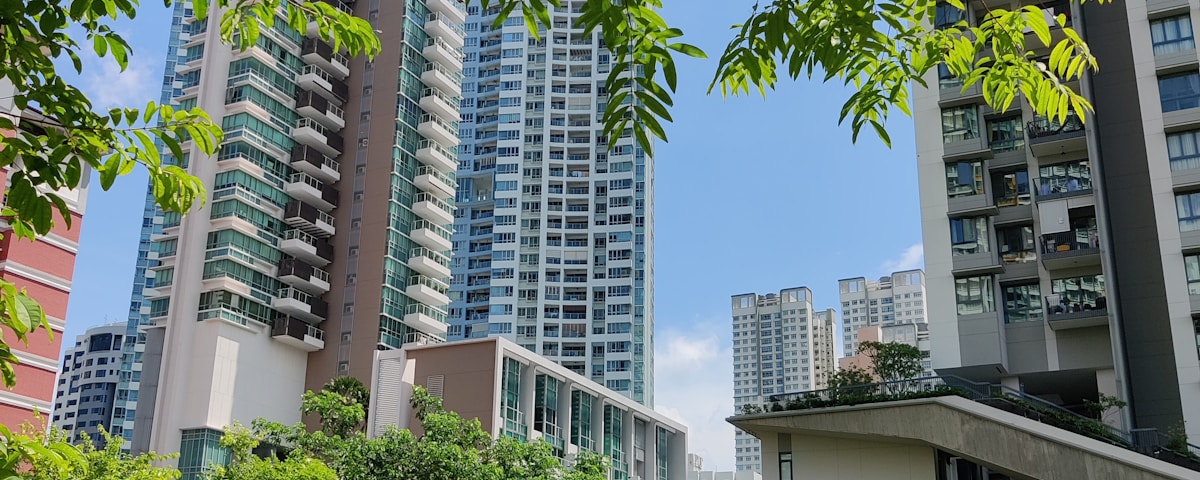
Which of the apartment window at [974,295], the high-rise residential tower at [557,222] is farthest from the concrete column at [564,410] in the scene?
the high-rise residential tower at [557,222]

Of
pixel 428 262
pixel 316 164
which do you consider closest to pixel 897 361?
pixel 428 262

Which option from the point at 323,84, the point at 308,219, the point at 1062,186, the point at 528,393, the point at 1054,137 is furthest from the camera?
the point at 323,84

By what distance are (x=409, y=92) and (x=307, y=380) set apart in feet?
53.0

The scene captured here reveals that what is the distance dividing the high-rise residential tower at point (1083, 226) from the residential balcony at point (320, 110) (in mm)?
30849

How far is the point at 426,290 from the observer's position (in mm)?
58281

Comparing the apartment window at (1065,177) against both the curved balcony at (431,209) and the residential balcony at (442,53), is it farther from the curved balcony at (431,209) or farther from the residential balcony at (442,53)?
the residential balcony at (442,53)

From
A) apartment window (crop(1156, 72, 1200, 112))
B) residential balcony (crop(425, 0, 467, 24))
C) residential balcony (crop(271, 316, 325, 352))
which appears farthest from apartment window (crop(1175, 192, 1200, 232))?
residential balcony (crop(425, 0, 467, 24))

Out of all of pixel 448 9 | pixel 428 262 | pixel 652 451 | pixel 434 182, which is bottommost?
pixel 652 451

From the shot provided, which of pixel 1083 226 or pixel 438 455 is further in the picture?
pixel 1083 226

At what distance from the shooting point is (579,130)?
99000mm

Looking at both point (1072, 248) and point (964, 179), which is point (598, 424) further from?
point (1072, 248)

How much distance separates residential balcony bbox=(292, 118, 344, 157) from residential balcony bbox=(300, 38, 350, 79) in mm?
3234

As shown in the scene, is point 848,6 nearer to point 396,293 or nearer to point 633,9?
point 633,9

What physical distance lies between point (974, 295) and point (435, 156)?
3161cm
